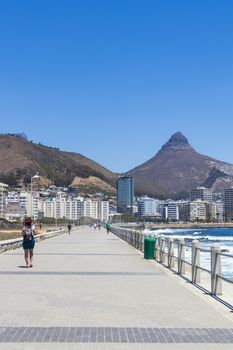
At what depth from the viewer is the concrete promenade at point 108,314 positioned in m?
7.51

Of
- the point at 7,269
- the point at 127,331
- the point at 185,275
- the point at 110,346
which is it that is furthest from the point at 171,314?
the point at 7,269

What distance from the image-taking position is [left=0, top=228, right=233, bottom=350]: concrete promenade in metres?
7.51

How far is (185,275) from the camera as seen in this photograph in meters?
16.3

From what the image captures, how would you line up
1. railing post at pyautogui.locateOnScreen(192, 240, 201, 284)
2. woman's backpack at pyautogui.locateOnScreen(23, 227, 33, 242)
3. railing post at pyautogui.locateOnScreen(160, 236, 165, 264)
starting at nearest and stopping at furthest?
railing post at pyautogui.locateOnScreen(192, 240, 201, 284) → woman's backpack at pyautogui.locateOnScreen(23, 227, 33, 242) → railing post at pyautogui.locateOnScreen(160, 236, 165, 264)


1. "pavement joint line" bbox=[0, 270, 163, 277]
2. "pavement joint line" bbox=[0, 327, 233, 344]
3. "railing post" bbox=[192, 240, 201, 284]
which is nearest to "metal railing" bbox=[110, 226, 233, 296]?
"railing post" bbox=[192, 240, 201, 284]

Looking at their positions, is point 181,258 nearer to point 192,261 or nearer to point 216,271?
point 192,261

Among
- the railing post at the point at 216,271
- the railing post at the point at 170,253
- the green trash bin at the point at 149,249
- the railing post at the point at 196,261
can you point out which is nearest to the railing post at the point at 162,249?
the railing post at the point at 170,253

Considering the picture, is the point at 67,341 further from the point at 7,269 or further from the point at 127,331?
the point at 7,269

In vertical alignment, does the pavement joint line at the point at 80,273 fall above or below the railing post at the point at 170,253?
below

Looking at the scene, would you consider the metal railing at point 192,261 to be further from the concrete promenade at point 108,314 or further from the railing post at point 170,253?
the concrete promenade at point 108,314

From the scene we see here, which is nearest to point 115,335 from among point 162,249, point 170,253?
point 170,253

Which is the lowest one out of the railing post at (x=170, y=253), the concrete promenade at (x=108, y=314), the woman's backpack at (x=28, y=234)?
the concrete promenade at (x=108, y=314)

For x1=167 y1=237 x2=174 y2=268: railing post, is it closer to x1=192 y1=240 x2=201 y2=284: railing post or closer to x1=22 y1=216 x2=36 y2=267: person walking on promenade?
x1=192 y1=240 x2=201 y2=284: railing post

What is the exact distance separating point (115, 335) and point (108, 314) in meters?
1.68
